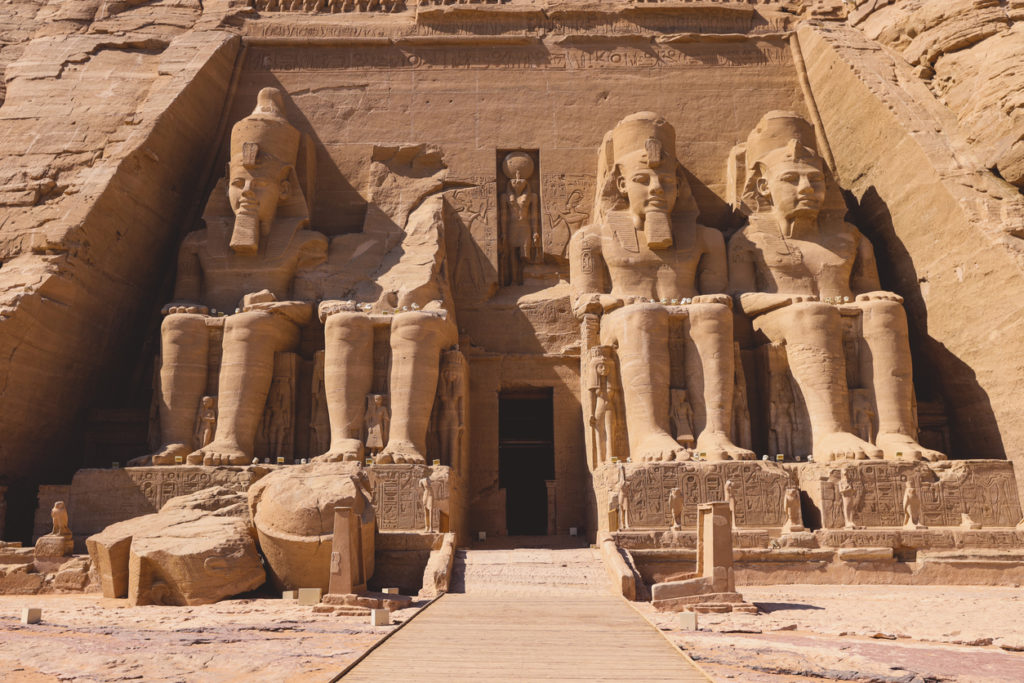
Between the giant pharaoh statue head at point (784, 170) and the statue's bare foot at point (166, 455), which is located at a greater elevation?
the giant pharaoh statue head at point (784, 170)

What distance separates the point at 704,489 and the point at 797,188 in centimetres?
366

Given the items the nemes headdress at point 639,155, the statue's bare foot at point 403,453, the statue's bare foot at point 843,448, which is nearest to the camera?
the statue's bare foot at point 843,448

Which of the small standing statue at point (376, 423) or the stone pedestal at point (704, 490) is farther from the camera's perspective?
the small standing statue at point (376, 423)

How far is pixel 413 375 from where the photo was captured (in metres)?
8.58

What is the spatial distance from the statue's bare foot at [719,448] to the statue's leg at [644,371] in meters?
0.24

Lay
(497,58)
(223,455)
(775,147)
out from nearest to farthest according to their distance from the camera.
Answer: (223,455) < (775,147) < (497,58)

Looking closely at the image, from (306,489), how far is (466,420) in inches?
121

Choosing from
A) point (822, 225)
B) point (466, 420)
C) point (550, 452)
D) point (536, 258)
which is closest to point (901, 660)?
point (466, 420)

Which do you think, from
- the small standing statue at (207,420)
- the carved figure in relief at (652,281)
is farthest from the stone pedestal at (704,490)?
the small standing statue at (207,420)

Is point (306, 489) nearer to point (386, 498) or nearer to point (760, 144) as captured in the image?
point (386, 498)

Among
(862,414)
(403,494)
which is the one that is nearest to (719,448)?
(862,414)

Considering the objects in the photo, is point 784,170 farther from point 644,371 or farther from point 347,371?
point 347,371

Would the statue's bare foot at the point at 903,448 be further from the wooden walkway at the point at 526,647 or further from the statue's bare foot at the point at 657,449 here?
the wooden walkway at the point at 526,647

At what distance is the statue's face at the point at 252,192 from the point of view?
31.2ft
